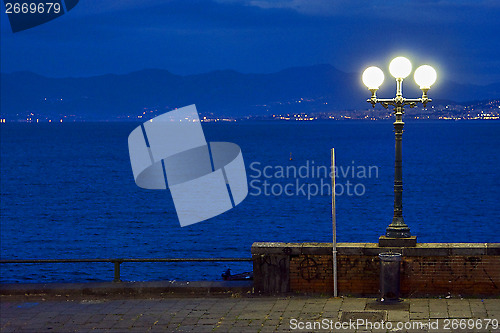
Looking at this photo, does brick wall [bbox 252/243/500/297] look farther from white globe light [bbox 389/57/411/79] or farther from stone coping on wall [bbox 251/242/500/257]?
white globe light [bbox 389/57/411/79]

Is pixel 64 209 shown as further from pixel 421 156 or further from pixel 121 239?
pixel 421 156

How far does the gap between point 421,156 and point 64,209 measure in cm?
7648

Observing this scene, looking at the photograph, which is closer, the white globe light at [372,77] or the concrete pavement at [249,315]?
the concrete pavement at [249,315]

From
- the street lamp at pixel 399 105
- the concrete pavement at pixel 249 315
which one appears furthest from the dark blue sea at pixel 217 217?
the street lamp at pixel 399 105

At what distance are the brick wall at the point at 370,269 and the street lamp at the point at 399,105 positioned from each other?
286 mm

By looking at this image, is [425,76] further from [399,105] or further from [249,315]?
[249,315]

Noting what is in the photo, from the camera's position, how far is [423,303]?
12.7 m

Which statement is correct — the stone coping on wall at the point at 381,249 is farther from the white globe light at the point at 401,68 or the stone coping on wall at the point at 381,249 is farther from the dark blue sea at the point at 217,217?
the dark blue sea at the point at 217,217

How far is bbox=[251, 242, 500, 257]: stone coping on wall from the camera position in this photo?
1311 cm

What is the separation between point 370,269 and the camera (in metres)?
13.5

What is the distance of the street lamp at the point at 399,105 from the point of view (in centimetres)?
1368

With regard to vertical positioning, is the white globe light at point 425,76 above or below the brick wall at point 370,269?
above

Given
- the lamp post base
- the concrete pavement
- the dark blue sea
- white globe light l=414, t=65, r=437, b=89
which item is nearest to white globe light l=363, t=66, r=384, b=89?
white globe light l=414, t=65, r=437, b=89

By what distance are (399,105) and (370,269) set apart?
3.11 m
